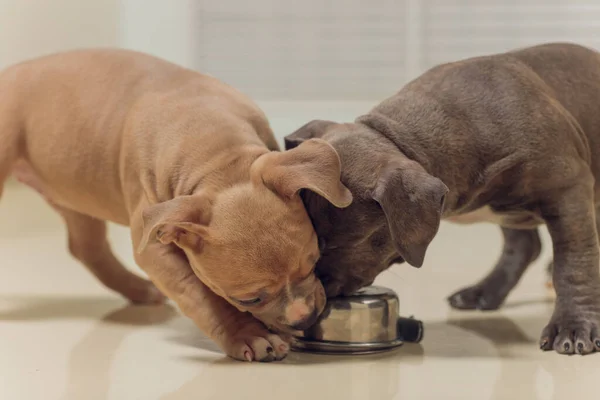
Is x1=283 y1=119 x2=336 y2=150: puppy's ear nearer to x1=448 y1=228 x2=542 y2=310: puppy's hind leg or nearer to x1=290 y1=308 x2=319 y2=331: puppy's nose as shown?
x1=290 y1=308 x2=319 y2=331: puppy's nose

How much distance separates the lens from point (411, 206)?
2357mm

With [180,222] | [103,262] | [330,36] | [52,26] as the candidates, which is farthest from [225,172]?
[52,26]

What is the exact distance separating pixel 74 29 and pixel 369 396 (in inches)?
215

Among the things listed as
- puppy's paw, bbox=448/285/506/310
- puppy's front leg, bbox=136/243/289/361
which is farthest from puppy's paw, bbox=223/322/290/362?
puppy's paw, bbox=448/285/506/310

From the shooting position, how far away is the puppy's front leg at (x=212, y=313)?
99.5 inches

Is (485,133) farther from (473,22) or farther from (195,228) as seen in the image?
(473,22)

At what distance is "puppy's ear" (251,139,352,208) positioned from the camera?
2.30 m

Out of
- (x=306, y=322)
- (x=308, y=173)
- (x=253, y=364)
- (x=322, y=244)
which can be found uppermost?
(x=308, y=173)

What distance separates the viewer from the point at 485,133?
268cm

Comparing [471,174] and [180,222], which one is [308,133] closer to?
[471,174]

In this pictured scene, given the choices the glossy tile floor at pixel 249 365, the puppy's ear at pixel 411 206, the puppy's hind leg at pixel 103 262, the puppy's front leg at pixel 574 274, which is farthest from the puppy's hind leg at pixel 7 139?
the puppy's front leg at pixel 574 274

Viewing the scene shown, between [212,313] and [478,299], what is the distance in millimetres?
1251

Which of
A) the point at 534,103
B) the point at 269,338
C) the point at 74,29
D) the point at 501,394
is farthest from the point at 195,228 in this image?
the point at 74,29

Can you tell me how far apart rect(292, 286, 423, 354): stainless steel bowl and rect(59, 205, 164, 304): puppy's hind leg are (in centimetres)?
106
